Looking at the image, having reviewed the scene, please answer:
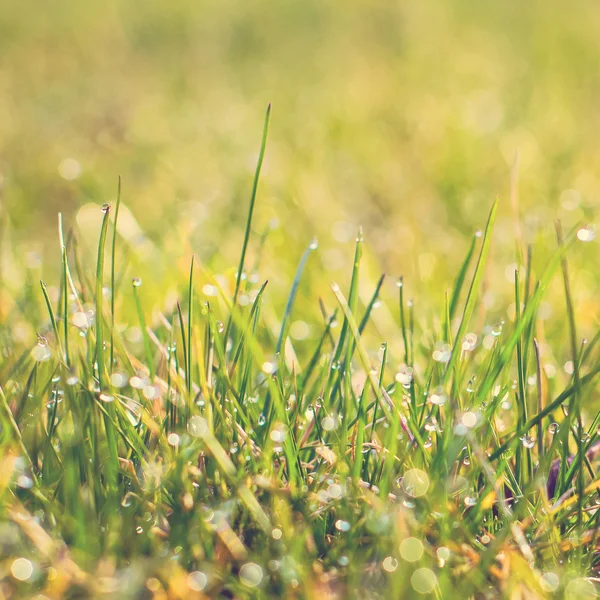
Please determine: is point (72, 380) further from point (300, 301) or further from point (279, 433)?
point (300, 301)

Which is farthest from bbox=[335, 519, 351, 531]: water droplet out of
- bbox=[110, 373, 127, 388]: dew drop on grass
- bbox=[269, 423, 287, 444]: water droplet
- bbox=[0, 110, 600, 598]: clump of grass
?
bbox=[110, 373, 127, 388]: dew drop on grass

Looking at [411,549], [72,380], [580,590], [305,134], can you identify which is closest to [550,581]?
[580,590]

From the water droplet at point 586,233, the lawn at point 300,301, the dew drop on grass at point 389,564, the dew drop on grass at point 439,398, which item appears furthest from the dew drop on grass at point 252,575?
the water droplet at point 586,233

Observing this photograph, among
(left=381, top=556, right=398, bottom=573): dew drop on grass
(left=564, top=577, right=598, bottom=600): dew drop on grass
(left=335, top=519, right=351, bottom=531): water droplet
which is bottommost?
(left=381, top=556, right=398, bottom=573): dew drop on grass

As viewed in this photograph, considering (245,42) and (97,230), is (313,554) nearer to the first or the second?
(97,230)

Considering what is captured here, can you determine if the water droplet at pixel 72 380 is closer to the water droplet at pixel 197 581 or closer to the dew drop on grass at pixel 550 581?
the water droplet at pixel 197 581

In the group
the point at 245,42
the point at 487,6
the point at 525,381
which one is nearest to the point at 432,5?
the point at 487,6

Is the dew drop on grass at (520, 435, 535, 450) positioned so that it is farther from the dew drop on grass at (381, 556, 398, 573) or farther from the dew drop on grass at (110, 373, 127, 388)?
the dew drop on grass at (110, 373, 127, 388)
